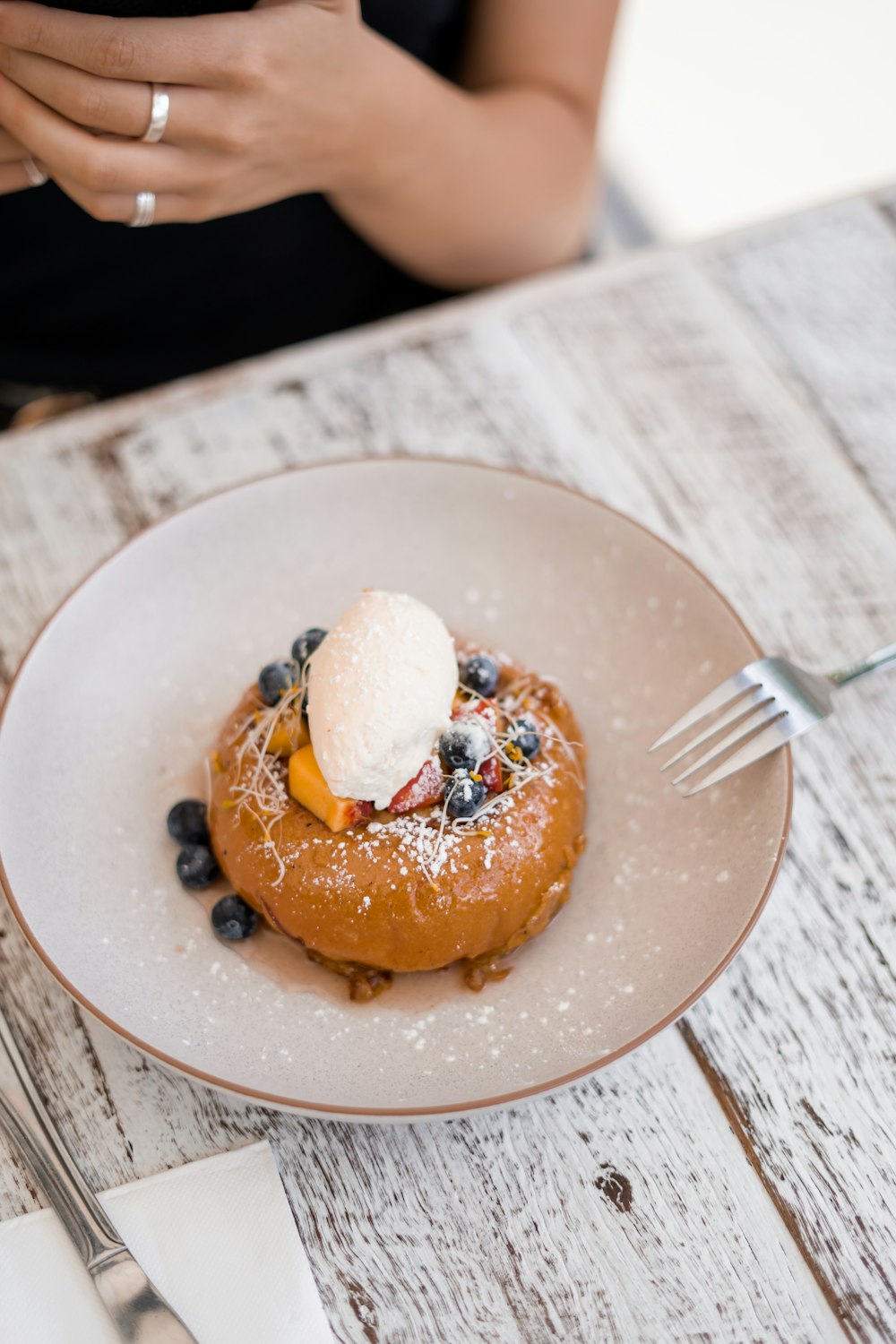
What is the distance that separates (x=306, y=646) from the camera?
1117 millimetres

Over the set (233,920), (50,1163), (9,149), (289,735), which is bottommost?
(50,1163)

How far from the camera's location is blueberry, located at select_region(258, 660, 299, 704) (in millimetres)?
1112

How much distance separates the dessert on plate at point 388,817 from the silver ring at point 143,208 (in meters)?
0.58

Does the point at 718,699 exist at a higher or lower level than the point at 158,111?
lower

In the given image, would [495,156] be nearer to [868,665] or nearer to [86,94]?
[86,94]

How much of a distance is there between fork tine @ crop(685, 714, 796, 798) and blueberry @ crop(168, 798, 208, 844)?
0.47m

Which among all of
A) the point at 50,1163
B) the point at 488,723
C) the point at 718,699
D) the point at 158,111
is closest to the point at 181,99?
the point at 158,111

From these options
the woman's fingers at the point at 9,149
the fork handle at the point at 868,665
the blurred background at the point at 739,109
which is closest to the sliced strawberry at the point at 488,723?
the fork handle at the point at 868,665

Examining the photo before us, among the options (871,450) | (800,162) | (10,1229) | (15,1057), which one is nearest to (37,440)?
(15,1057)

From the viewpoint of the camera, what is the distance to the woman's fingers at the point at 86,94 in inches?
44.5

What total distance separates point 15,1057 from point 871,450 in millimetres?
1253

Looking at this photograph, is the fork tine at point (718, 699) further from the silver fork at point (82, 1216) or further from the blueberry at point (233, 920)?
the silver fork at point (82, 1216)

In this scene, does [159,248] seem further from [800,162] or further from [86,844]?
[800,162]

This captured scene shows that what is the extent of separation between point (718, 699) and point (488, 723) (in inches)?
9.0
